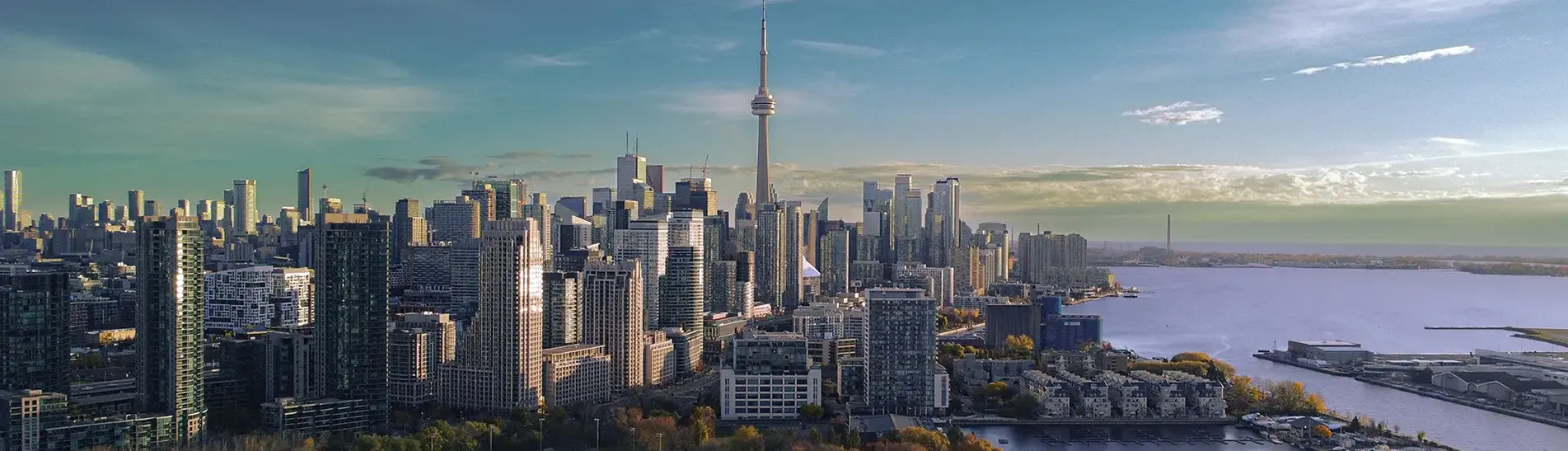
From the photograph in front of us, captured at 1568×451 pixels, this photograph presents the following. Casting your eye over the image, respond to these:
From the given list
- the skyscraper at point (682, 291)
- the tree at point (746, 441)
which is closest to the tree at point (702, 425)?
the tree at point (746, 441)

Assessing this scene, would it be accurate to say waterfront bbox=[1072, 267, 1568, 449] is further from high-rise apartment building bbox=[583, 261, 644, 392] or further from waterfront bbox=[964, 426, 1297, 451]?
high-rise apartment building bbox=[583, 261, 644, 392]

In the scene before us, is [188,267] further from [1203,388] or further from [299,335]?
[1203,388]

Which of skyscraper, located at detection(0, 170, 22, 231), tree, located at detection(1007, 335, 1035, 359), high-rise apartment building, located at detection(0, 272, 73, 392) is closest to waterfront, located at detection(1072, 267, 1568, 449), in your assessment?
tree, located at detection(1007, 335, 1035, 359)

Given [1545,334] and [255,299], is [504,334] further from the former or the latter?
[1545,334]

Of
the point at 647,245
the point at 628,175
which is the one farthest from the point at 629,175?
the point at 647,245

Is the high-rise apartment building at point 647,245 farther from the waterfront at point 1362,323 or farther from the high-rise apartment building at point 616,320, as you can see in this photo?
the waterfront at point 1362,323

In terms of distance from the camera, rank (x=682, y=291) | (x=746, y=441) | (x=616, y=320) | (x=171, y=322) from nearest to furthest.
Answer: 1. (x=746, y=441)
2. (x=171, y=322)
3. (x=616, y=320)
4. (x=682, y=291)
